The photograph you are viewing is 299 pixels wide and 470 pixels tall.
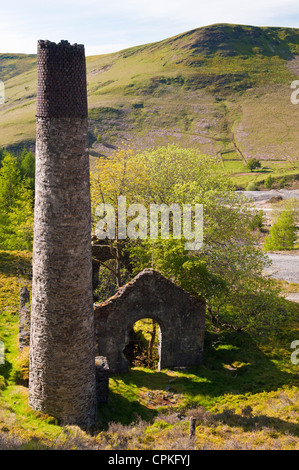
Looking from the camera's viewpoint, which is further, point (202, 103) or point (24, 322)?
point (202, 103)

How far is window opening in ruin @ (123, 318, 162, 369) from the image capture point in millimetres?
20980

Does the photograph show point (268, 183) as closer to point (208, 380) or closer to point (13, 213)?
point (13, 213)

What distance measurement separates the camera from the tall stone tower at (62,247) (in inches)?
445

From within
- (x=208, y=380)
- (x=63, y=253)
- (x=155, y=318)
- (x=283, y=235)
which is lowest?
(x=208, y=380)

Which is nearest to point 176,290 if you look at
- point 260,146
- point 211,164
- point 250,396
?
point 250,396

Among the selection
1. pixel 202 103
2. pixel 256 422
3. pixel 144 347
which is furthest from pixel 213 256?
pixel 202 103

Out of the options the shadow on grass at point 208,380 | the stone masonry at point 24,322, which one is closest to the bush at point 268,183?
the shadow on grass at point 208,380

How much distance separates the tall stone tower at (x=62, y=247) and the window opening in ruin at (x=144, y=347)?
7392 millimetres

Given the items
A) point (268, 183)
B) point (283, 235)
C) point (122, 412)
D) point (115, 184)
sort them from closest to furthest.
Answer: point (122, 412) < point (115, 184) < point (283, 235) < point (268, 183)

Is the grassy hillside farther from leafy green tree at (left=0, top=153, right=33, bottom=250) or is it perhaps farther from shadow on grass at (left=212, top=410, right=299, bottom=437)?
shadow on grass at (left=212, top=410, right=299, bottom=437)

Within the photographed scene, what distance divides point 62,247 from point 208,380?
34.8 ft

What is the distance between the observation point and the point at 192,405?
52.1 ft

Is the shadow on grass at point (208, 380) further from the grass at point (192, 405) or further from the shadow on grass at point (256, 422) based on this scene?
the shadow on grass at point (256, 422)

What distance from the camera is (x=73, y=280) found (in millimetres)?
12266
